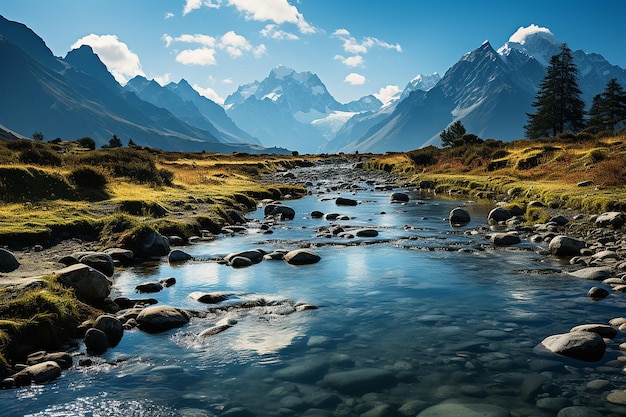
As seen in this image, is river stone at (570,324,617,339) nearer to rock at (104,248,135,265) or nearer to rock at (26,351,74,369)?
rock at (26,351,74,369)

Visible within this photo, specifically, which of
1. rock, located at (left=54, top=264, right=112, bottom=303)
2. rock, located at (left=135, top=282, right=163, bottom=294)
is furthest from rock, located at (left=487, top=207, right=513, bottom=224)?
rock, located at (left=54, top=264, right=112, bottom=303)

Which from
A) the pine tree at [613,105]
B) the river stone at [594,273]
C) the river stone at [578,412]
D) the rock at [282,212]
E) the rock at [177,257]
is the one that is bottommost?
the river stone at [578,412]

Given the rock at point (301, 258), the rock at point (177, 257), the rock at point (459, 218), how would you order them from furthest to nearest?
the rock at point (459, 218) → the rock at point (177, 257) → the rock at point (301, 258)

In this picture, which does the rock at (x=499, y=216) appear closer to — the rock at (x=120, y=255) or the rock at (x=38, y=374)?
the rock at (x=120, y=255)

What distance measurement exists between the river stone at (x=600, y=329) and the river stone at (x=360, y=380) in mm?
4420

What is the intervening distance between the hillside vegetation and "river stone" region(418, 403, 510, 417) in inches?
719

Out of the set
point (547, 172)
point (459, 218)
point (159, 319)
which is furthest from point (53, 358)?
point (547, 172)

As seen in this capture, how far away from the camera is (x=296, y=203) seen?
125 feet

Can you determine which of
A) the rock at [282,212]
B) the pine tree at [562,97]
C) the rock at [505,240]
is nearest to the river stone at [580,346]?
the rock at [505,240]

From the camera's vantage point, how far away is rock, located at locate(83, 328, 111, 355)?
9.47 metres

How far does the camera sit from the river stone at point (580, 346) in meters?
8.62

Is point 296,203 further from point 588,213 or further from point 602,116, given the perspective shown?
point 602,116

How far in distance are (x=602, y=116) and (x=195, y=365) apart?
3548 inches

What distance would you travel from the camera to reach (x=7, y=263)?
13195mm
